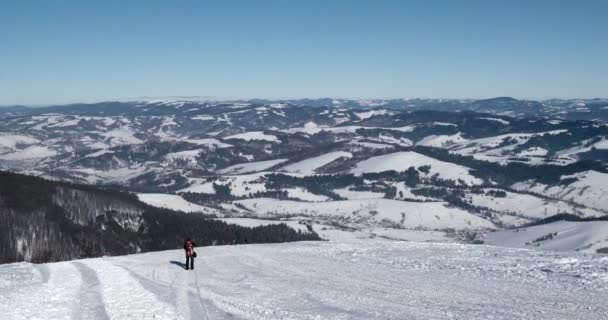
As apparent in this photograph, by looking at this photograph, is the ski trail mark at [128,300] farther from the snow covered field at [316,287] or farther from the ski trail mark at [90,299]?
the ski trail mark at [90,299]

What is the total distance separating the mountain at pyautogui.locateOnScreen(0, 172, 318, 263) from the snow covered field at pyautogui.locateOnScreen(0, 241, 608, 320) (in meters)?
89.8

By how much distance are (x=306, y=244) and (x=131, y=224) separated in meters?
117

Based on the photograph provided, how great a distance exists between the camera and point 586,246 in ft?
601

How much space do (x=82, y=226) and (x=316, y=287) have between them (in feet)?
427

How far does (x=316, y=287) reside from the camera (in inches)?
1423

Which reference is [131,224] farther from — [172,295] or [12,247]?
[172,295]

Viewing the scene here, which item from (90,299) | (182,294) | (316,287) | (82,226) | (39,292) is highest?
(90,299)

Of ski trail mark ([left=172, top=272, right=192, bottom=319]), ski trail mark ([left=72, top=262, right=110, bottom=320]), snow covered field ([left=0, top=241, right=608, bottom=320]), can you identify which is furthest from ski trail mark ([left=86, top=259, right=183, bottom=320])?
ski trail mark ([left=172, top=272, right=192, bottom=319])

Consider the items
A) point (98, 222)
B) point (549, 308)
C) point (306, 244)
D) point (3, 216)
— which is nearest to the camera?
point (549, 308)

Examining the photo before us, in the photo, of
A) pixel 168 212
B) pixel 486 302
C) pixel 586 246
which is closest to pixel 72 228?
pixel 168 212

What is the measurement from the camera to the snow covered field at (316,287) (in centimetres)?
2906

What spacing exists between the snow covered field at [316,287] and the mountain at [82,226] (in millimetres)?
89772

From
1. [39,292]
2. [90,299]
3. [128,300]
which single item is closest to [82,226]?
[39,292]

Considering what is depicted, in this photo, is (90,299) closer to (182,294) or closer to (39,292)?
(39,292)
